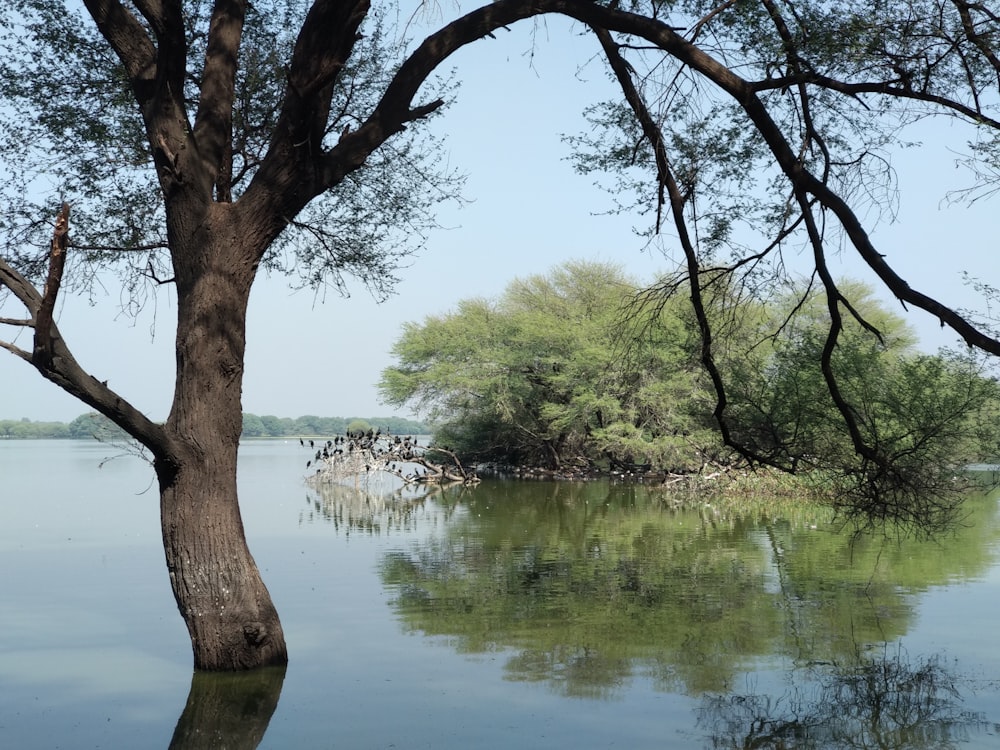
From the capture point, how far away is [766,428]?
329 inches

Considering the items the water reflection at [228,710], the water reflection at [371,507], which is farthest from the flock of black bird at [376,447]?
the water reflection at [228,710]

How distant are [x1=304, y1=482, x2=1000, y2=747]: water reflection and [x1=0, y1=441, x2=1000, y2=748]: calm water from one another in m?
0.03

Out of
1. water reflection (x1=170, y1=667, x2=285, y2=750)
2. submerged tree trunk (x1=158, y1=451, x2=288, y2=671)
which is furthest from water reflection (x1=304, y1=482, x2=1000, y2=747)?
submerged tree trunk (x1=158, y1=451, x2=288, y2=671)

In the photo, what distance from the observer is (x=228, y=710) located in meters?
6.13

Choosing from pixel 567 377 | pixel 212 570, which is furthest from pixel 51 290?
pixel 567 377

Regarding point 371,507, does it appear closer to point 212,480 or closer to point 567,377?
point 567,377

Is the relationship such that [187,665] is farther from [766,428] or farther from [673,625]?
[766,428]

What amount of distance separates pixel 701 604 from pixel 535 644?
226cm

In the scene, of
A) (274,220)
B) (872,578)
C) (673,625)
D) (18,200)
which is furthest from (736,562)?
(18,200)

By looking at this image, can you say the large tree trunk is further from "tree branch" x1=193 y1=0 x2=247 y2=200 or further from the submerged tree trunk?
"tree branch" x1=193 y1=0 x2=247 y2=200

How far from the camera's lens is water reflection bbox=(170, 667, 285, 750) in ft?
18.5

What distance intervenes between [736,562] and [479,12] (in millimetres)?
7630

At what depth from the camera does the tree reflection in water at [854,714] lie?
5477 mm

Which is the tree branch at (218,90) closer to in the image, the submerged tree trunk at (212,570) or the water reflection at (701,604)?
the submerged tree trunk at (212,570)
